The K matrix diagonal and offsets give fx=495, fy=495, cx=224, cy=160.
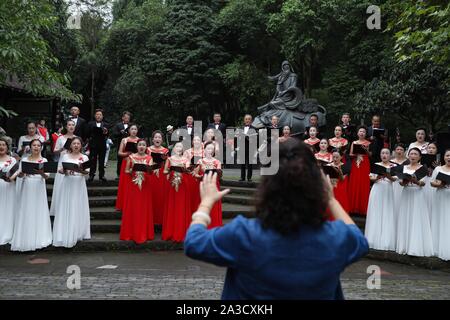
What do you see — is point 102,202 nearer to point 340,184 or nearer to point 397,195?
point 340,184

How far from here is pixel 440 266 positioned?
869 cm

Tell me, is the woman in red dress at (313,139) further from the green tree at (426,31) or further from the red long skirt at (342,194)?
the green tree at (426,31)

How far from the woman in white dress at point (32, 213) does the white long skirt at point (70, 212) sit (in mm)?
214

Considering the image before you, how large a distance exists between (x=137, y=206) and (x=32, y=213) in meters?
1.93

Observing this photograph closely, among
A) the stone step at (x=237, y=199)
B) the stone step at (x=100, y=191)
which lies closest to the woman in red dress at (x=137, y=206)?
the stone step at (x=100, y=191)

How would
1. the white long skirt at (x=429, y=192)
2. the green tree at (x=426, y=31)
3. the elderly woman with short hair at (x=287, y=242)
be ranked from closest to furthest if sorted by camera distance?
the elderly woman with short hair at (x=287, y=242)
the green tree at (x=426, y=31)
the white long skirt at (x=429, y=192)

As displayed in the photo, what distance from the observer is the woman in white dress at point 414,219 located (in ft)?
29.2

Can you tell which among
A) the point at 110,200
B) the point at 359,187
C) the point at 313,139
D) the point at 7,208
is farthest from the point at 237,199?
the point at 7,208

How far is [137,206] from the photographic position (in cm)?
974

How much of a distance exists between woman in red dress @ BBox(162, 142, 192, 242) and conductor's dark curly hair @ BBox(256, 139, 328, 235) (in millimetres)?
7454

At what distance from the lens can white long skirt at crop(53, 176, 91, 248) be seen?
929 cm

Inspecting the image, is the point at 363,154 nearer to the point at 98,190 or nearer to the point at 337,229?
the point at 98,190
